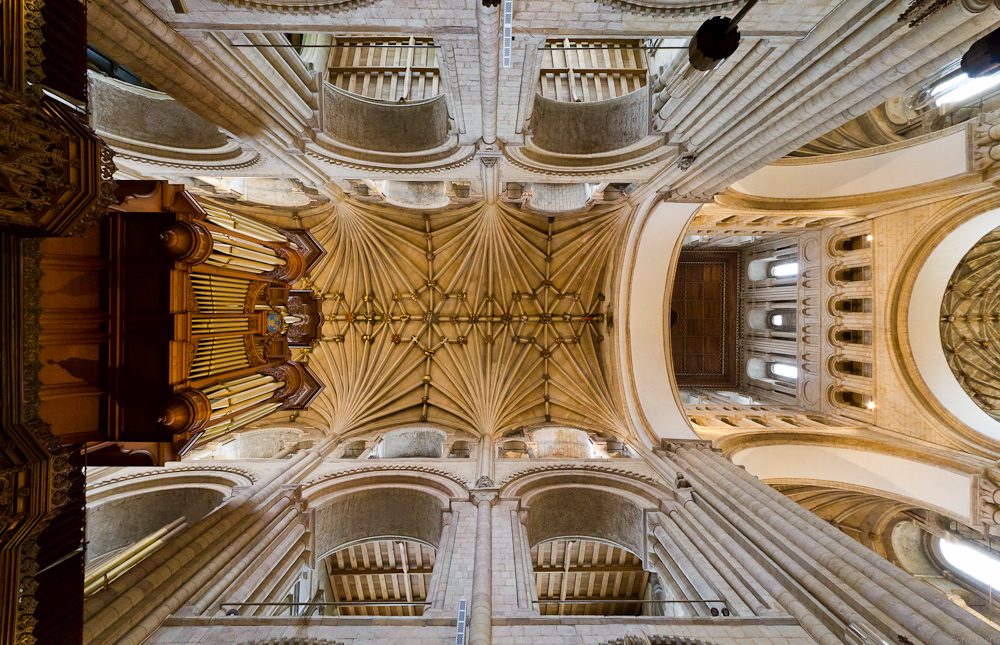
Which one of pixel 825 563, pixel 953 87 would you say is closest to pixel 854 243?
pixel 953 87

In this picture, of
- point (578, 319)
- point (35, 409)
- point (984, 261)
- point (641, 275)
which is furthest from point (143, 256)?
point (984, 261)

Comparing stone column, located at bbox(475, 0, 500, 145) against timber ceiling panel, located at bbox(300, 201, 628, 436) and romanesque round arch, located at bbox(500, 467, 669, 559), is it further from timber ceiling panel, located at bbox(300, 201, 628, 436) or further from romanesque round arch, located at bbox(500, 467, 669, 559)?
romanesque round arch, located at bbox(500, 467, 669, 559)

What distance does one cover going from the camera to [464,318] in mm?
16250

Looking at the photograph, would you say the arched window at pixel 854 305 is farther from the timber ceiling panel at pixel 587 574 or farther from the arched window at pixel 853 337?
the timber ceiling panel at pixel 587 574

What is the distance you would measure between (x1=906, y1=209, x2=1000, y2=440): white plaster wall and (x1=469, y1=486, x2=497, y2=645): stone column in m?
11.4

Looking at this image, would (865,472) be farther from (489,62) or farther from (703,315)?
(489,62)

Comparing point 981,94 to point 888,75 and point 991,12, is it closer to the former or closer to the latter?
point 888,75

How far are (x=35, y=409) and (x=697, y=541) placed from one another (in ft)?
30.0

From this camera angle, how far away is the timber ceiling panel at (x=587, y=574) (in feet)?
40.2

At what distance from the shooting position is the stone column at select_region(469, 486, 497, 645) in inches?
197

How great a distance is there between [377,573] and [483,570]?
820 centimetres

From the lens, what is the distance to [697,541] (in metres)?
7.03

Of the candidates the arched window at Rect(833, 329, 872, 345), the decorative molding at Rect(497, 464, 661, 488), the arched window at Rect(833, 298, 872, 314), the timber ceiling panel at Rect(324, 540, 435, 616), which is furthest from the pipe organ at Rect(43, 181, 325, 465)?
the arched window at Rect(833, 298, 872, 314)

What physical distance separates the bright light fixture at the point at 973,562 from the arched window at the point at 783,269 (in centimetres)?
860
